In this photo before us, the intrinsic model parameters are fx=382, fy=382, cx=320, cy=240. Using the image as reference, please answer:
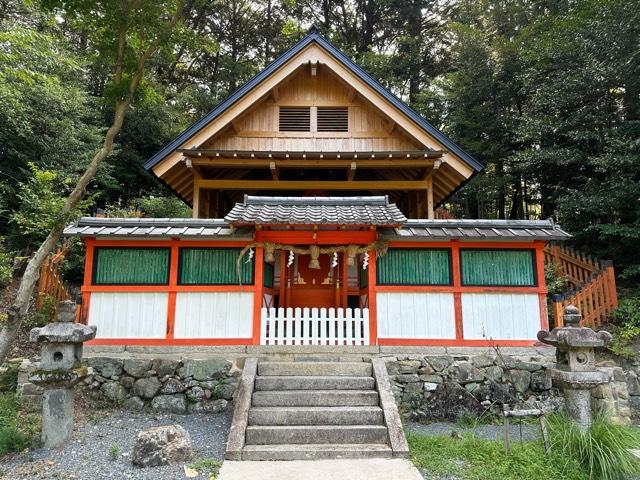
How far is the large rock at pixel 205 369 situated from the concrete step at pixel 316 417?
1.42 m

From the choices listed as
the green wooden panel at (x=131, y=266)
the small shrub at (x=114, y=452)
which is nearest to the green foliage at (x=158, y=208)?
the green wooden panel at (x=131, y=266)

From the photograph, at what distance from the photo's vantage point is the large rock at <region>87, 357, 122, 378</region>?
258 inches

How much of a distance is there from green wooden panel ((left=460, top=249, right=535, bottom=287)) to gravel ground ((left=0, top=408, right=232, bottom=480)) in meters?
4.97

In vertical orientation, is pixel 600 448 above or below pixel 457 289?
below

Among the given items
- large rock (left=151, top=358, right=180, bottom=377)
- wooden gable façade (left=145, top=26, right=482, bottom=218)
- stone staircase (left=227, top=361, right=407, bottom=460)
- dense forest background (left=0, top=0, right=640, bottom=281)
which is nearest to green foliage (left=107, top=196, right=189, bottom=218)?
dense forest background (left=0, top=0, right=640, bottom=281)

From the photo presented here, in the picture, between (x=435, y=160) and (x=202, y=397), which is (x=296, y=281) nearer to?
(x=202, y=397)

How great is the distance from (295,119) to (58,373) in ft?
23.0

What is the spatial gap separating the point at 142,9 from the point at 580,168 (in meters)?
12.7

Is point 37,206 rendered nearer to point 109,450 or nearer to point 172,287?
point 172,287

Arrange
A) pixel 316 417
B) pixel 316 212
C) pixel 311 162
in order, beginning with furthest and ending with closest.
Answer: pixel 311 162, pixel 316 212, pixel 316 417

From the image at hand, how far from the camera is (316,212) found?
6.90 meters

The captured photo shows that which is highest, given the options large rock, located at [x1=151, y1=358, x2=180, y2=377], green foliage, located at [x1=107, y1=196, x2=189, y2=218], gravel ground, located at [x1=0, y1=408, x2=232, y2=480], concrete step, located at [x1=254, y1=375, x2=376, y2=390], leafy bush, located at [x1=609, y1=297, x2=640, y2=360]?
green foliage, located at [x1=107, y1=196, x2=189, y2=218]

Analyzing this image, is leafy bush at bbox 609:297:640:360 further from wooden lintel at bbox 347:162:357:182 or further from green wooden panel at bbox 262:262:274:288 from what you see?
green wooden panel at bbox 262:262:274:288

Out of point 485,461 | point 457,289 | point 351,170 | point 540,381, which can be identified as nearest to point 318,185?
point 351,170
